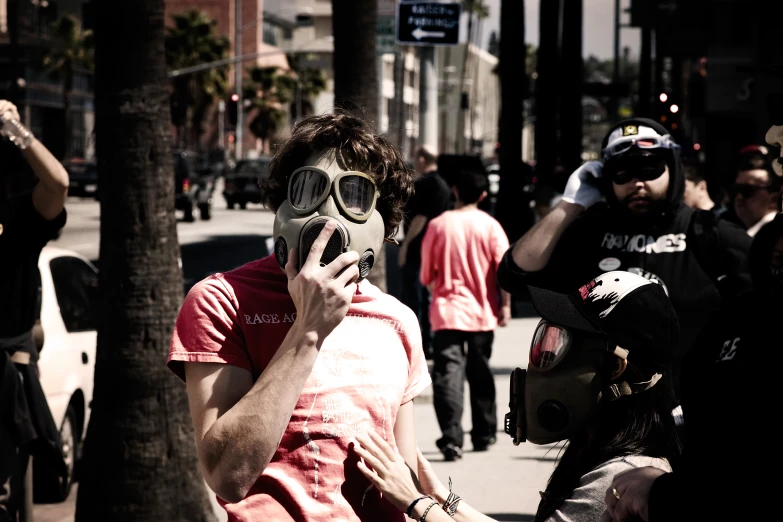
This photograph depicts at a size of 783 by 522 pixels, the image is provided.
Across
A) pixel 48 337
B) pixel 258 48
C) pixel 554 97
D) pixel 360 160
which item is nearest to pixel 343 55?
pixel 48 337

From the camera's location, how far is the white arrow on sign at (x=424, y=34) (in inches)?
573

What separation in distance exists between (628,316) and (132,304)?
3901 millimetres

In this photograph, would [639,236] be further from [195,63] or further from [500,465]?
[195,63]

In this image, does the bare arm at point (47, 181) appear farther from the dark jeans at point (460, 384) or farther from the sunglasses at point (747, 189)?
the sunglasses at point (747, 189)

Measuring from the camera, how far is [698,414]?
2.17 metres

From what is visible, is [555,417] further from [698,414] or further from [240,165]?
[240,165]

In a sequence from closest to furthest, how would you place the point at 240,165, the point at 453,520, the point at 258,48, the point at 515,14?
1. the point at 453,520
2. the point at 515,14
3. the point at 240,165
4. the point at 258,48

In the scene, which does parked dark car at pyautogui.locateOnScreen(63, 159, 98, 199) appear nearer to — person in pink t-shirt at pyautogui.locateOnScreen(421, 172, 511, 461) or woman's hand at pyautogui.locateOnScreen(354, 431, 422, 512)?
person in pink t-shirt at pyautogui.locateOnScreen(421, 172, 511, 461)

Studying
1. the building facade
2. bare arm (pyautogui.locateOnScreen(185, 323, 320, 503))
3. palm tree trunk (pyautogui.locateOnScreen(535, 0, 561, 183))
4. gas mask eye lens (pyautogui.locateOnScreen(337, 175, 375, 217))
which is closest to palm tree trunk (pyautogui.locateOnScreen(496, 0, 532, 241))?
palm tree trunk (pyautogui.locateOnScreen(535, 0, 561, 183))

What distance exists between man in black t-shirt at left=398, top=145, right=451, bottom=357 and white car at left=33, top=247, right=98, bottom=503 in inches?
134

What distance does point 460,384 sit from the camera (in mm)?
8578

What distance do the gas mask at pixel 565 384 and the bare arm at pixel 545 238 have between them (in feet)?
7.71

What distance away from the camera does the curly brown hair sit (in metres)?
2.68

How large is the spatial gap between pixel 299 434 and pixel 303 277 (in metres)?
0.35
